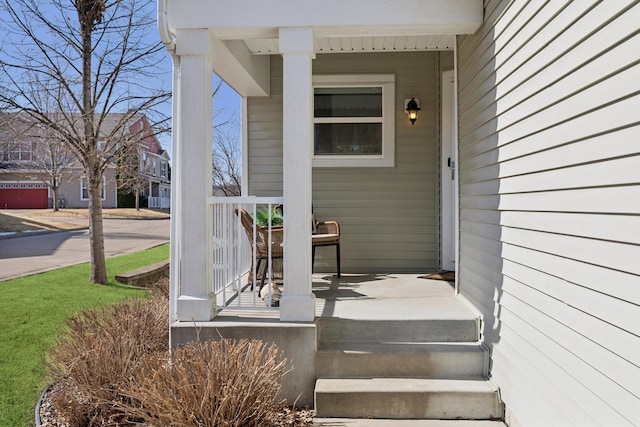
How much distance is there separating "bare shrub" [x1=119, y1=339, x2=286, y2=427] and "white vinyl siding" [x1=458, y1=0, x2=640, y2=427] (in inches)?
57.0

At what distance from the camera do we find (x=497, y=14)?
118 inches

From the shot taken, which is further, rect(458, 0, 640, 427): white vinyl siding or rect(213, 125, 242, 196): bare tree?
rect(213, 125, 242, 196): bare tree

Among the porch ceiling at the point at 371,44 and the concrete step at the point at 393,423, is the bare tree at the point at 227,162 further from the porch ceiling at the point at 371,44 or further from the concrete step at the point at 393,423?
the concrete step at the point at 393,423

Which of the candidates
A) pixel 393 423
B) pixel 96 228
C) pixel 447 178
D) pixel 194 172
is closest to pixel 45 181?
pixel 96 228

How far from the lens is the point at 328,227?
5.15 meters

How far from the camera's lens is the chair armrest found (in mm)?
5004

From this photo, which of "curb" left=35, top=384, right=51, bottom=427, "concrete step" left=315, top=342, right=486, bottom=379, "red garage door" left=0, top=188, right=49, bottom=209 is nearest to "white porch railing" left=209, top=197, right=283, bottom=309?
"concrete step" left=315, top=342, right=486, bottom=379

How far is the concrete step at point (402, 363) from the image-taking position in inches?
123

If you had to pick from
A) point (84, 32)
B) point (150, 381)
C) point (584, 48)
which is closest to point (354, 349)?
point (150, 381)

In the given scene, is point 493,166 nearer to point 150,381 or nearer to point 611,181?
point 611,181

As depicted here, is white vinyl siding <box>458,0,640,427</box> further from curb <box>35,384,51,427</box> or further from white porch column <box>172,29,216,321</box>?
curb <box>35,384,51,427</box>

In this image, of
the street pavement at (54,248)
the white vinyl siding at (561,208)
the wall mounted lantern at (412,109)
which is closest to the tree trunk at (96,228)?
Answer: the street pavement at (54,248)

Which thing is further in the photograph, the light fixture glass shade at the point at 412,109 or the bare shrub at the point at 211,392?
the light fixture glass shade at the point at 412,109

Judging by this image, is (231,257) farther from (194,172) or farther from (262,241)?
(194,172)
